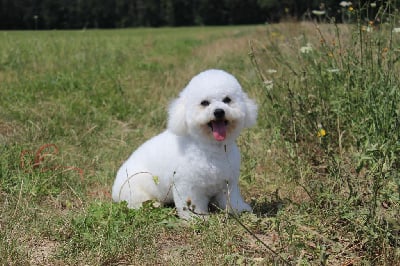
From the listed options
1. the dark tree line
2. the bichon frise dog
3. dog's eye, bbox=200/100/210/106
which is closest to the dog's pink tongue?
the bichon frise dog

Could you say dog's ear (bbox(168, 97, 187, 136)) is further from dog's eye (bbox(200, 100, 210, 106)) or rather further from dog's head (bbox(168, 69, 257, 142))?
dog's eye (bbox(200, 100, 210, 106))

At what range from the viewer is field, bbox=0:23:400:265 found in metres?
2.76

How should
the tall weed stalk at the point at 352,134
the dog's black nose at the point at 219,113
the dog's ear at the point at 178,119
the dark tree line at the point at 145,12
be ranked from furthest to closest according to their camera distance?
1. the dark tree line at the point at 145,12
2. the dog's ear at the point at 178,119
3. the dog's black nose at the point at 219,113
4. the tall weed stalk at the point at 352,134

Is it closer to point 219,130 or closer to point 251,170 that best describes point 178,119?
point 219,130

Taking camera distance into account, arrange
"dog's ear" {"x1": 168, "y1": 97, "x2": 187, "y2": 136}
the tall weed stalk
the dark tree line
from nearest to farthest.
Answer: the tall weed stalk → "dog's ear" {"x1": 168, "y1": 97, "x2": 187, "y2": 136} → the dark tree line

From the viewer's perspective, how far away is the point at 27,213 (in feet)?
10.9

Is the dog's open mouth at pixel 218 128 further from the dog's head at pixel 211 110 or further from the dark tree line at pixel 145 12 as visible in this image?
the dark tree line at pixel 145 12

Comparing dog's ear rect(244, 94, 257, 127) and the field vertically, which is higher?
dog's ear rect(244, 94, 257, 127)

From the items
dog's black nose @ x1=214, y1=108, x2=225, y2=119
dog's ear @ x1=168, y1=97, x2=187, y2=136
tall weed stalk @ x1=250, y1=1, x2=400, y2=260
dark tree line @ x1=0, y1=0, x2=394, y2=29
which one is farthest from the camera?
dark tree line @ x1=0, y1=0, x2=394, y2=29

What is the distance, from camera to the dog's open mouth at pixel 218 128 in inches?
130

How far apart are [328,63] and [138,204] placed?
7.06 ft

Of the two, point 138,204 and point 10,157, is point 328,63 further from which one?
point 10,157

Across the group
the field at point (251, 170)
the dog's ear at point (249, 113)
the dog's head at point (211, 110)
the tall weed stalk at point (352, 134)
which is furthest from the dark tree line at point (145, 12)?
the dog's head at point (211, 110)

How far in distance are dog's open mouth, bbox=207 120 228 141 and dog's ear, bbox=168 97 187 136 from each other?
6.7 inches
